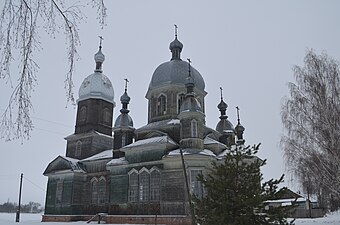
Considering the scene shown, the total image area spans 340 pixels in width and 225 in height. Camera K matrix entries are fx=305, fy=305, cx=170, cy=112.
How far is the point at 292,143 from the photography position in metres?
18.0

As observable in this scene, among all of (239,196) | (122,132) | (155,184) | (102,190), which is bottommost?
(239,196)

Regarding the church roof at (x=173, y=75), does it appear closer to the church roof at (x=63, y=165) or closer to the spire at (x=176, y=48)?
the spire at (x=176, y=48)

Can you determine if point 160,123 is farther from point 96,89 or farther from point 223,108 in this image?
point 96,89

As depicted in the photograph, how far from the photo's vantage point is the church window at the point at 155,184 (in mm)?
21203

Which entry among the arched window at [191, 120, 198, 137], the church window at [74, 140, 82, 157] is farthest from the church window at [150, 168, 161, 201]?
the church window at [74, 140, 82, 157]

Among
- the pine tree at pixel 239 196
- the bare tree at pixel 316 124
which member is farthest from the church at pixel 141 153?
the pine tree at pixel 239 196

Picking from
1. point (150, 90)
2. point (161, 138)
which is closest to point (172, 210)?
point (161, 138)

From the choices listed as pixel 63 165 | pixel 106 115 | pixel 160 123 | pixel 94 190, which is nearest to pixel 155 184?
pixel 160 123

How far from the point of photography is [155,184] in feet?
70.4

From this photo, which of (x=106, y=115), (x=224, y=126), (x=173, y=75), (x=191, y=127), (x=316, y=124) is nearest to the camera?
(x=316, y=124)

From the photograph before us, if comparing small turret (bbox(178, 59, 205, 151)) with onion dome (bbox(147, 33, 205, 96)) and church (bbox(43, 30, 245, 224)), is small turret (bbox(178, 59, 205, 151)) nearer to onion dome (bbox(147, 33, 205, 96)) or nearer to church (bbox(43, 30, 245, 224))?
church (bbox(43, 30, 245, 224))

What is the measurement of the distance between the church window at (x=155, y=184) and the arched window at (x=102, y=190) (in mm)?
6056

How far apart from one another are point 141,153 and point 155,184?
262 centimetres

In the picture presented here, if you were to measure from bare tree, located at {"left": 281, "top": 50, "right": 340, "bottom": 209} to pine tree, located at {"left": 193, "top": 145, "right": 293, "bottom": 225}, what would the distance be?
11.1m
